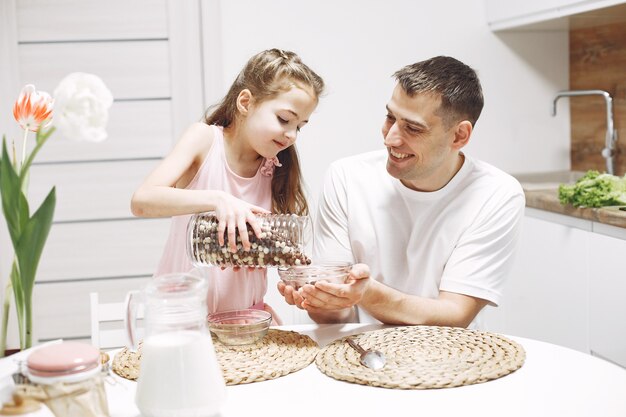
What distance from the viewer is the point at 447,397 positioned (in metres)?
1.15

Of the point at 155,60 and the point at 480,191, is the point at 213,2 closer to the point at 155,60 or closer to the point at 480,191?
the point at 155,60

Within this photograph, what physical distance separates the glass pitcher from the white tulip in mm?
222

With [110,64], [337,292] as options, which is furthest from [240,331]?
[110,64]

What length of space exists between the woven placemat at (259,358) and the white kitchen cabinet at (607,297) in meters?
1.28

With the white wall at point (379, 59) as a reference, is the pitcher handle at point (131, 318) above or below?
below

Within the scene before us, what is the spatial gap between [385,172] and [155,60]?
57.8 inches

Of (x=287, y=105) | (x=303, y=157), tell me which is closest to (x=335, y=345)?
(x=287, y=105)

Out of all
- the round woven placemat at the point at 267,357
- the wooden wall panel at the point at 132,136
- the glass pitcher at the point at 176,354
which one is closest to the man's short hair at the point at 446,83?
the round woven placemat at the point at 267,357

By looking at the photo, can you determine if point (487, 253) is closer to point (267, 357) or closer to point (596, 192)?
point (267, 357)

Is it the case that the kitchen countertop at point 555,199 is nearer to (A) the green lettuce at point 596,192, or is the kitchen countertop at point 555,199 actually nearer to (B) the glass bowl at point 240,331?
(A) the green lettuce at point 596,192

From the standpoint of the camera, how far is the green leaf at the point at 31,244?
942mm

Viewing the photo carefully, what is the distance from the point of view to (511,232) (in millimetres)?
1825

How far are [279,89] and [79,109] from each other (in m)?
0.90

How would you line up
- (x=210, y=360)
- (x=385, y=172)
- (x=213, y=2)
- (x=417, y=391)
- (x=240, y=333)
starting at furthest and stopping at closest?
(x=213, y=2) → (x=385, y=172) → (x=240, y=333) → (x=417, y=391) → (x=210, y=360)
